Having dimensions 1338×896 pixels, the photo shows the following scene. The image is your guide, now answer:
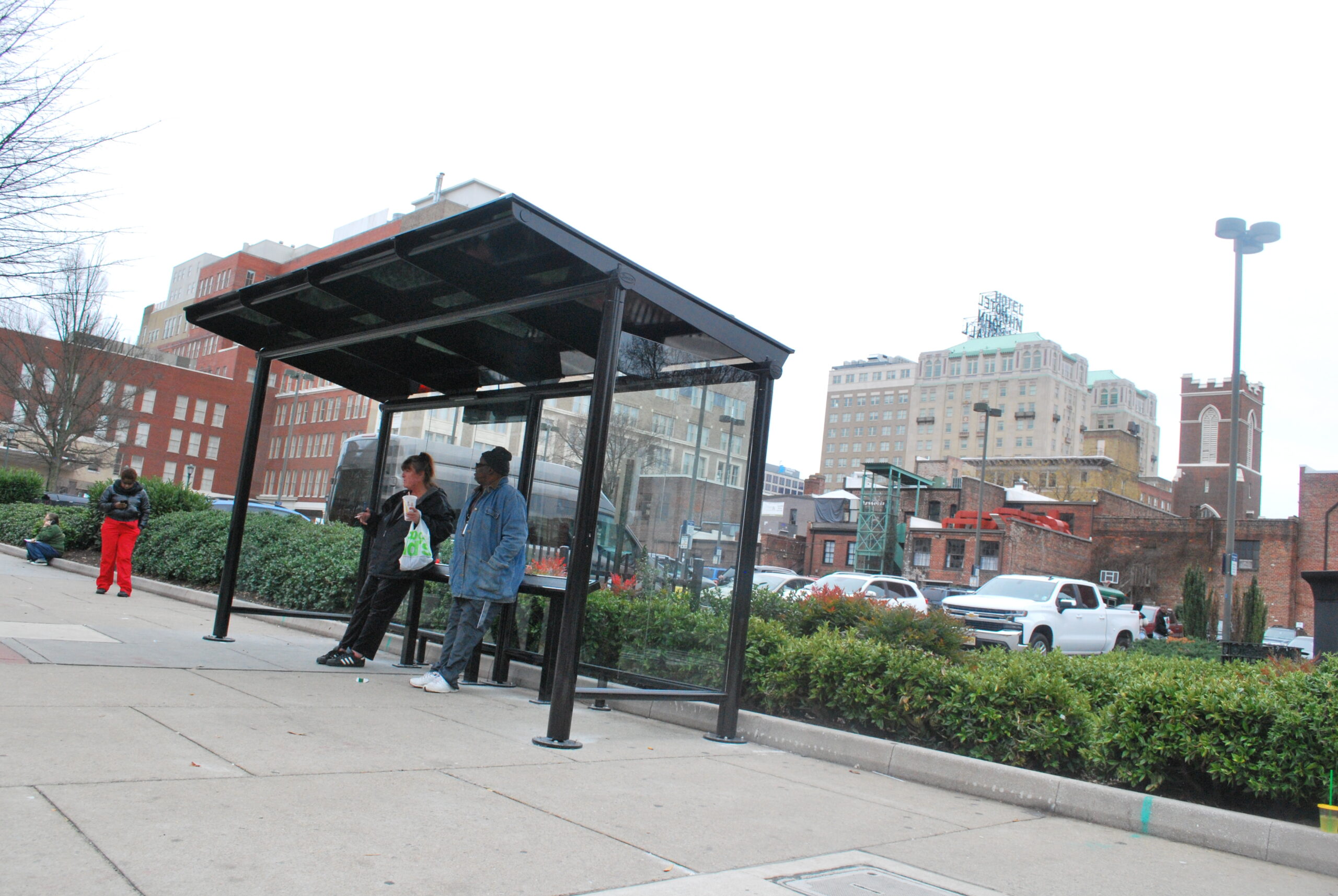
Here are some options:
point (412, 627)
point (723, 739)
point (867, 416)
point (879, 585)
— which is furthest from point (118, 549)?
point (867, 416)

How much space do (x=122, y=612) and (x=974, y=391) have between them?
501 feet

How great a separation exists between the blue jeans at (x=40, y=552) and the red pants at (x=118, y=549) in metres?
5.28

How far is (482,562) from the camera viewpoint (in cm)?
717

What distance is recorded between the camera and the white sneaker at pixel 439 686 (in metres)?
7.18

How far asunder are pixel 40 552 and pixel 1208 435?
10157 centimetres

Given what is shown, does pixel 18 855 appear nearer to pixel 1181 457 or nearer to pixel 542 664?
pixel 542 664

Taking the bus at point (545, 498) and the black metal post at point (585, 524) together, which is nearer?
the black metal post at point (585, 524)

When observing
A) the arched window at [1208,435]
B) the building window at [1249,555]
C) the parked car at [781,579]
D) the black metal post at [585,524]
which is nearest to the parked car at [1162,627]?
the parked car at [781,579]

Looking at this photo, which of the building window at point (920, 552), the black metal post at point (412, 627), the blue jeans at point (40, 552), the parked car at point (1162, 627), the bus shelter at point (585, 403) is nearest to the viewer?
the bus shelter at point (585, 403)

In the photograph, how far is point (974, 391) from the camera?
15300cm

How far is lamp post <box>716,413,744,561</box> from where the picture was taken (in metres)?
7.05

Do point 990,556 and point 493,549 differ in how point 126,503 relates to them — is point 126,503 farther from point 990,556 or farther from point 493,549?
point 990,556

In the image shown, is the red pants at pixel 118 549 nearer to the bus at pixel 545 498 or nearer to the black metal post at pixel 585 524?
the bus at pixel 545 498

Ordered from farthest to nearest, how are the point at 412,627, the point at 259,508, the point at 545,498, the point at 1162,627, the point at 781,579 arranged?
the point at 1162,627, the point at 781,579, the point at 259,508, the point at 412,627, the point at 545,498
